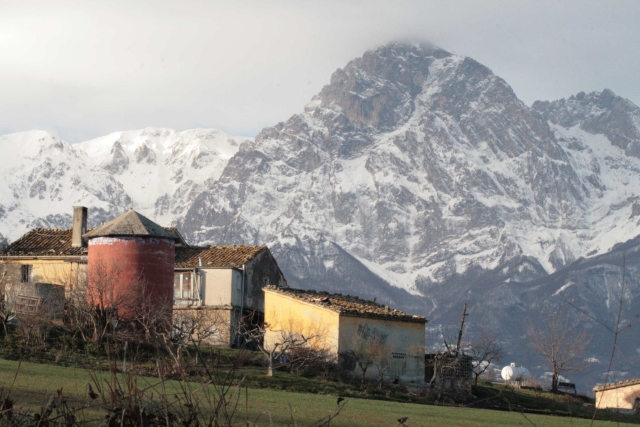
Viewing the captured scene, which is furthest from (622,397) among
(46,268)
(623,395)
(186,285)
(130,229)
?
(46,268)

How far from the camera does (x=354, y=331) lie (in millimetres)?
42188

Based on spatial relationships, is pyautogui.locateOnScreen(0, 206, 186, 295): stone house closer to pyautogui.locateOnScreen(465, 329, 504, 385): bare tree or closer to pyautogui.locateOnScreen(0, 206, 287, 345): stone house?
pyautogui.locateOnScreen(0, 206, 287, 345): stone house

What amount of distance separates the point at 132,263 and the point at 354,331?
32.9 ft

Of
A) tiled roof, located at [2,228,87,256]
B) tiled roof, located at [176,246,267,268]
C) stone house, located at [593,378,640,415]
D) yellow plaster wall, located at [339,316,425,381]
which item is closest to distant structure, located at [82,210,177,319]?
yellow plaster wall, located at [339,316,425,381]

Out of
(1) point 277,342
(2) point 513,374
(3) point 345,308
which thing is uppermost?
(3) point 345,308

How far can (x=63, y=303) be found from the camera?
1628 inches

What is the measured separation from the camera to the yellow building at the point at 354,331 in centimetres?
4159

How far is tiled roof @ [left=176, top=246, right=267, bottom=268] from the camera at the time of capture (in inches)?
2126

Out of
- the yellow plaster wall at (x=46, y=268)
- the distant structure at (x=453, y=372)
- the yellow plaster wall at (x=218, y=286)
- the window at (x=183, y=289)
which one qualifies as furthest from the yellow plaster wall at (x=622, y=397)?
the yellow plaster wall at (x=46, y=268)

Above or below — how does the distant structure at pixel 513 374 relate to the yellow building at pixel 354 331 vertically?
below

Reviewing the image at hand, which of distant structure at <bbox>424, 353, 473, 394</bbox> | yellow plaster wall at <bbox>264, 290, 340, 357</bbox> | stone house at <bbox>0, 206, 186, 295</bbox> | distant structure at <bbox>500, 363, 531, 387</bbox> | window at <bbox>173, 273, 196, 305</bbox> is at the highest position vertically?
stone house at <bbox>0, 206, 186, 295</bbox>

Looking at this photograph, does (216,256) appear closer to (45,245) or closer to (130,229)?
(45,245)

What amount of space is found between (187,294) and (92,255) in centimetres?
1074

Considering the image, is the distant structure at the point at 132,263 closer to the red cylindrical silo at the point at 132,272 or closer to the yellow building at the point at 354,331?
the red cylindrical silo at the point at 132,272
